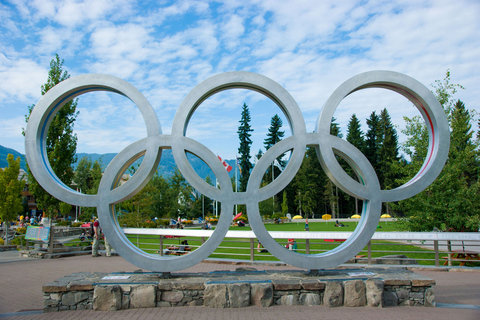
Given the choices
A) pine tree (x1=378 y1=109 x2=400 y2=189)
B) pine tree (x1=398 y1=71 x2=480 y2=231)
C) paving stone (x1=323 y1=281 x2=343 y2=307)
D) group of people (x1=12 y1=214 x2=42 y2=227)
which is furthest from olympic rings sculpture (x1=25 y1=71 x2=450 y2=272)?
pine tree (x1=378 y1=109 x2=400 y2=189)

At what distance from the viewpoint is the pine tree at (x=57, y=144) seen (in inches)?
769

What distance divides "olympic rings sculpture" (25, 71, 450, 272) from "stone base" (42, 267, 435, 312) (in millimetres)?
607

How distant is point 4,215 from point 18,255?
4.99 metres

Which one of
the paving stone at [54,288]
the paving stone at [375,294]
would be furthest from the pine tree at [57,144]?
the paving stone at [375,294]

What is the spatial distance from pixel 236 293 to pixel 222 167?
9.81 ft

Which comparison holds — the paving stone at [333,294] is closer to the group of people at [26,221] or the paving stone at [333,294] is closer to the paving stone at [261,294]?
the paving stone at [261,294]

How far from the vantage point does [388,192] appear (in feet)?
28.1

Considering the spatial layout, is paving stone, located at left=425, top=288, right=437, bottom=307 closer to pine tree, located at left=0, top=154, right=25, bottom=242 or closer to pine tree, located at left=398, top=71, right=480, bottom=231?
pine tree, located at left=398, top=71, right=480, bottom=231

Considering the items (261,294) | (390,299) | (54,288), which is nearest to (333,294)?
(390,299)

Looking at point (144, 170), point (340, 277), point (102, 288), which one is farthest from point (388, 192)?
point (102, 288)

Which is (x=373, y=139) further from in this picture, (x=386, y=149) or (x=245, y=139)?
(x=245, y=139)

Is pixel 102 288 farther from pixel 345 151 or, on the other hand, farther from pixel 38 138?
pixel 345 151

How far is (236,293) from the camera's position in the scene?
7.71 metres

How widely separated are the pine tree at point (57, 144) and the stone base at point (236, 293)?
13.5m
